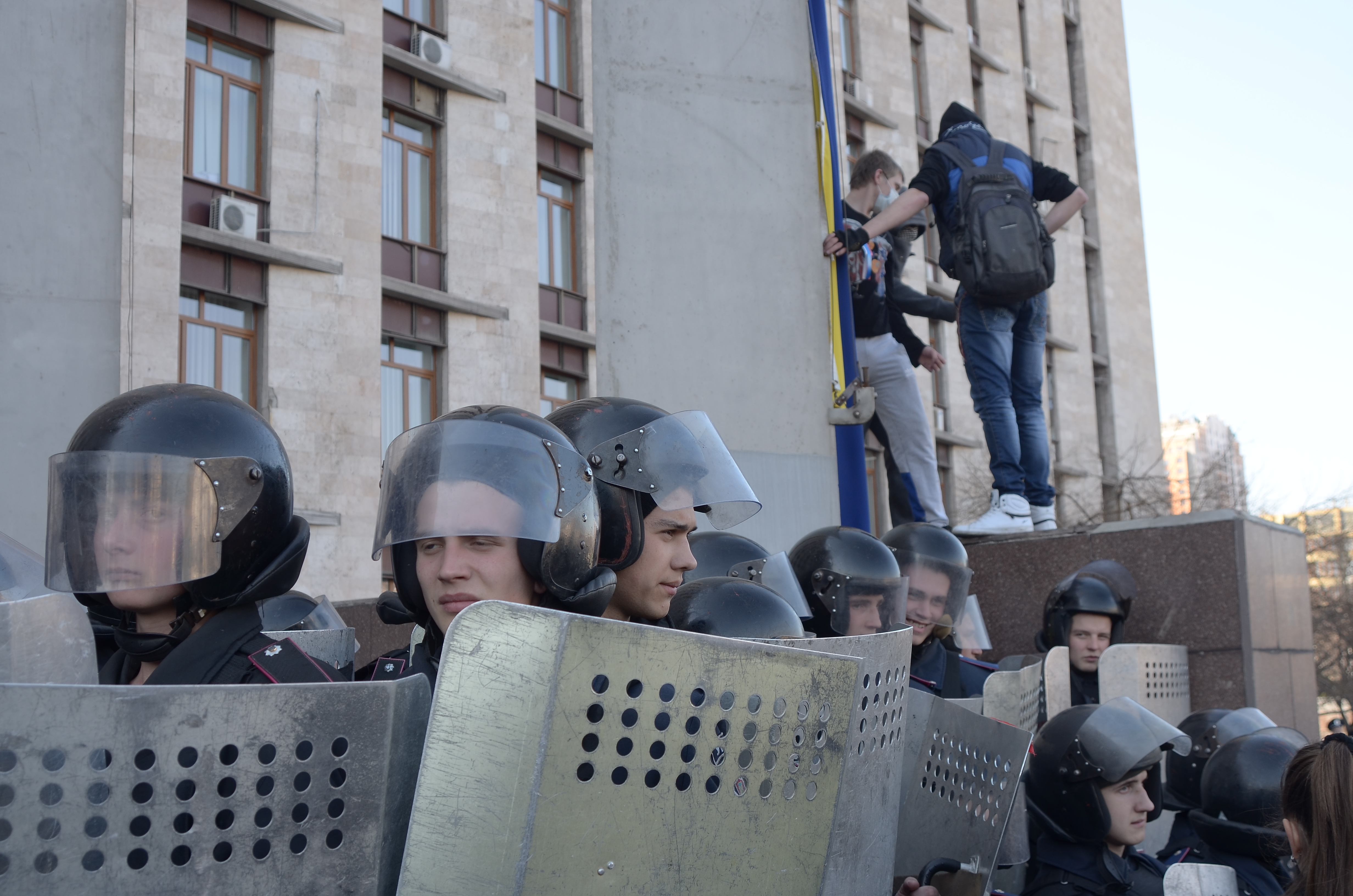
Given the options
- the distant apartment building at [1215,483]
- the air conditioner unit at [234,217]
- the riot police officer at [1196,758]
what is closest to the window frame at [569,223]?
the air conditioner unit at [234,217]

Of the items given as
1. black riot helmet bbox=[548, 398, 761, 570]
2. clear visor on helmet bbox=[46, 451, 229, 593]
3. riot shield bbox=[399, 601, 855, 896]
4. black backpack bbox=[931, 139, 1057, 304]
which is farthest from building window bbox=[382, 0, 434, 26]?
riot shield bbox=[399, 601, 855, 896]

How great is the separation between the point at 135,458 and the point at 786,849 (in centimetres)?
138

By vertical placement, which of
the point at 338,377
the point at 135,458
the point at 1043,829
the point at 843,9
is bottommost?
the point at 1043,829

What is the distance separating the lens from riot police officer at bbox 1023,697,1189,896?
11.2 ft

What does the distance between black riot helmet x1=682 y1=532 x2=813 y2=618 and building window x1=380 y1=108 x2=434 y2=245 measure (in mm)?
11920

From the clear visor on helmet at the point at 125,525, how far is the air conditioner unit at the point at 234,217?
1200 centimetres

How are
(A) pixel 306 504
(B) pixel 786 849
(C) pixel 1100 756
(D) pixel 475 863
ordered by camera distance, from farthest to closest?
1. (A) pixel 306 504
2. (C) pixel 1100 756
3. (B) pixel 786 849
4. (D) pixel 475 863

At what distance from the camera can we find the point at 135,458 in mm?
2350

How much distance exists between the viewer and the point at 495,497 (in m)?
2.44

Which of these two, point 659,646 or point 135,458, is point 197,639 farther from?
point 659,646

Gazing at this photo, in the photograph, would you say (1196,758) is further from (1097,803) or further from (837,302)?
(837,302)

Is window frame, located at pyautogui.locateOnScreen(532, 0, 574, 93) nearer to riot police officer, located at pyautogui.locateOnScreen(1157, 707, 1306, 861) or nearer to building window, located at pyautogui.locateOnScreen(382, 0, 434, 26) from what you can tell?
building window, located at pyautogui.locateOnScreen(382, 0, 434, 26)

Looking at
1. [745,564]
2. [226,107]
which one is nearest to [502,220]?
[226,107]

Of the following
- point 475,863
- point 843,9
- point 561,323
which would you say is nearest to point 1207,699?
point 475,863
